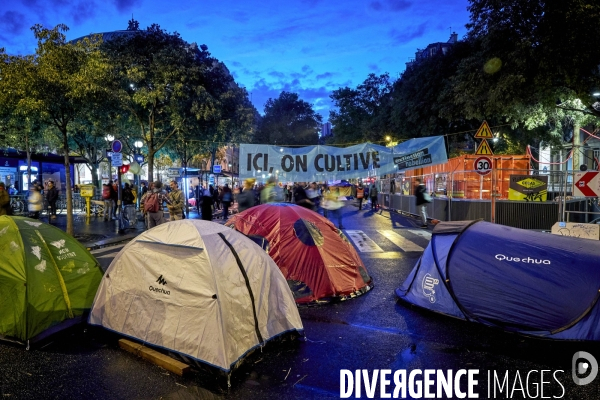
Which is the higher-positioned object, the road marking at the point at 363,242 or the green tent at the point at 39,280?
the green tent at the point at 39,280

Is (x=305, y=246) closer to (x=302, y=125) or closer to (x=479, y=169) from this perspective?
(x=479, y=169)

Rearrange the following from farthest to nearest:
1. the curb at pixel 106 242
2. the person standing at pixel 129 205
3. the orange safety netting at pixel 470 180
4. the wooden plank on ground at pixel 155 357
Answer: the orange safety netting at pixel 470 180
the person standing at pixel 129 205
the curb at pixel 106 242
the wooden plank on ground at pixel 155 357

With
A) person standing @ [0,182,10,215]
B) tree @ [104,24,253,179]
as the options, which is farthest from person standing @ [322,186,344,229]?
person standing @ [0,182,10,215]

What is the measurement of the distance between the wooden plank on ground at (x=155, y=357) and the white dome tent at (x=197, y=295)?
92mm

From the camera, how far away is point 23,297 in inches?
187

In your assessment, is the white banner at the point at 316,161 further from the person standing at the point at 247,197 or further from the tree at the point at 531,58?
the tree at the point at 531,58

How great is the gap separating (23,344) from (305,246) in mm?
3798

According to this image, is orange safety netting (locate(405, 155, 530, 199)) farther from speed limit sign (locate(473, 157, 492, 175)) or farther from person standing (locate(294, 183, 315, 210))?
person standing (locate(294, 183, 315, 210))

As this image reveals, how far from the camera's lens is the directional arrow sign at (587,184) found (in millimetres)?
8414

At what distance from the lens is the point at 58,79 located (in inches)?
427

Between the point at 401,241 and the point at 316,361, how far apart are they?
28.0ft

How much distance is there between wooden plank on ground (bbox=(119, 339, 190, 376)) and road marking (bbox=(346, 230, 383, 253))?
279 inches

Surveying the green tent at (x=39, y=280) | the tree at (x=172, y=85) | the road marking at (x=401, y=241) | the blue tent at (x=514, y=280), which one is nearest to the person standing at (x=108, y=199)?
the tree at (x=172, y=85)

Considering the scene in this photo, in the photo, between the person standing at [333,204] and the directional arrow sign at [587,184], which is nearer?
the directional arrow sign at [587,184]
